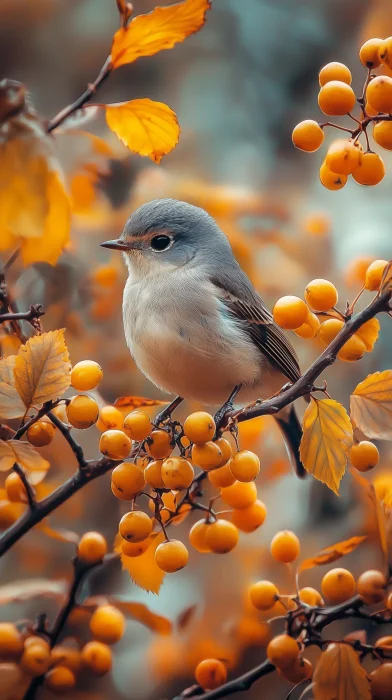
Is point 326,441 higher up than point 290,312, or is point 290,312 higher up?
point 290,312

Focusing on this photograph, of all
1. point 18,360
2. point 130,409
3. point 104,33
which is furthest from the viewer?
point 104,33

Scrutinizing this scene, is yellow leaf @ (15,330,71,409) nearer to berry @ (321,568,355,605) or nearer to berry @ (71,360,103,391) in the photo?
berry @ (71,360,103,391)

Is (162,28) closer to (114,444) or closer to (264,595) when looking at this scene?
(114,444)

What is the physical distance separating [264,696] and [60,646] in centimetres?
39

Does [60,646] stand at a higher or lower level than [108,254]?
lower

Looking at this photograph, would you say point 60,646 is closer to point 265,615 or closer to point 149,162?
point 265,615

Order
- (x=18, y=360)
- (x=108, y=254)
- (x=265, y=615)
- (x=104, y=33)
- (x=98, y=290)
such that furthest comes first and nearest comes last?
(x=104, y=33) → (x=108, y=254) → (x=98, y=290) → (x=265, y=615) → (x=18, y=360)

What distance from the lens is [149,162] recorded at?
53.1 inches

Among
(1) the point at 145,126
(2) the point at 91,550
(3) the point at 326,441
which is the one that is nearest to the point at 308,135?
(1) the point at 145,126

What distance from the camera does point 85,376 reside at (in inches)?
24.8

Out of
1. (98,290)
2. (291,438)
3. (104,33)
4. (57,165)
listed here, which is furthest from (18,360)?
(104,33)

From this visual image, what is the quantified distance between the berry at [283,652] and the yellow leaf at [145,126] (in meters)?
0.43

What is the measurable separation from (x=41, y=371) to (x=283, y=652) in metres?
0.32

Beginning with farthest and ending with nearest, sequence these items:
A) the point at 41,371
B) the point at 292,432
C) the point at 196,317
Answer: the point at 292,432 < the point at 196,317 < the point at 41,371
